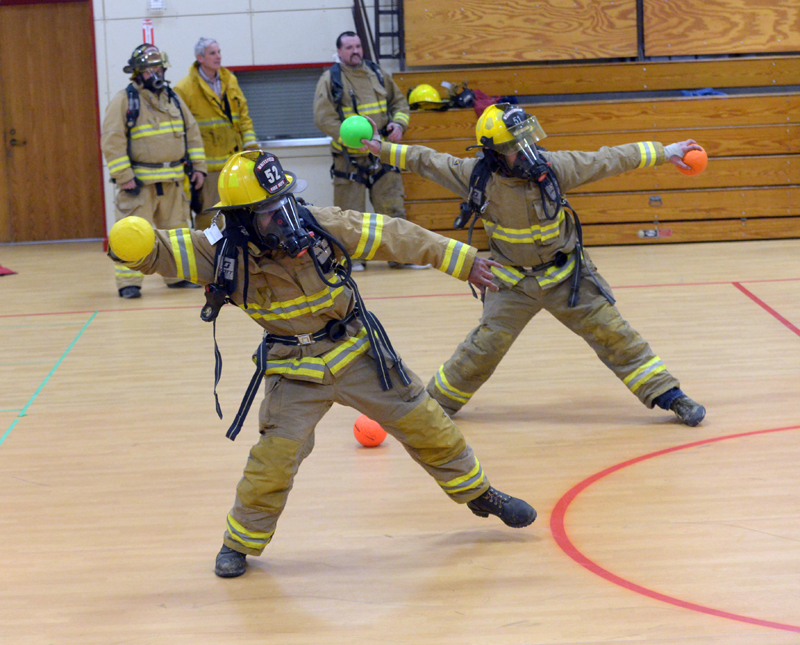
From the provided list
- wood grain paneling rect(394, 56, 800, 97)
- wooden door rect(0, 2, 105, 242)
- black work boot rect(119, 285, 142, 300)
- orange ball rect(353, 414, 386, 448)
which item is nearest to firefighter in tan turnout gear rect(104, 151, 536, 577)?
orange ball rect(353, 414, 386, 448)

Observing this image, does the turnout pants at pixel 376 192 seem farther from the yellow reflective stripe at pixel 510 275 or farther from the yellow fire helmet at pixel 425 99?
the yellow reflective stripe at pixel 510 275

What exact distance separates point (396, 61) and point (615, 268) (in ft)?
11.8

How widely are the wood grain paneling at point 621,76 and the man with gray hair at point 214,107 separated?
1754 mm

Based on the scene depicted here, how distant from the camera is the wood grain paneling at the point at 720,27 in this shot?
9.77 meters

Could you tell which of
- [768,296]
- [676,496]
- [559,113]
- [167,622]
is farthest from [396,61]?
[167,622]

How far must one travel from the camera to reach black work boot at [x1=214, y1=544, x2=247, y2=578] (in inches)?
133

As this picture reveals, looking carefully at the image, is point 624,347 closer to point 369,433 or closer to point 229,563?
point 369,433

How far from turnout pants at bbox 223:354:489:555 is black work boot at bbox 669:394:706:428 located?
169 centimetres

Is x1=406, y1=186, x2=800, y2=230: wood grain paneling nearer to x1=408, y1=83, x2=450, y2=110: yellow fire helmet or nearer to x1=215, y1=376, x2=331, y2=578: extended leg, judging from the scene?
x1=408, y1=83, x2=450, y2=110: yellow fire helmet

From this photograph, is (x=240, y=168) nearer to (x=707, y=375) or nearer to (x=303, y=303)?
(x=303, y=303)

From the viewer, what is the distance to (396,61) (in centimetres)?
1048

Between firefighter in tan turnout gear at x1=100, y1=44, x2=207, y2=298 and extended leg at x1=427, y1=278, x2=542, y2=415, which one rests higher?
firefighter in tan turnout gear at x1=100, y1=44, x2=207, y2=298

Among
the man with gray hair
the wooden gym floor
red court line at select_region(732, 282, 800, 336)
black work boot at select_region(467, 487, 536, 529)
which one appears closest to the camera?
the wooden gym floor

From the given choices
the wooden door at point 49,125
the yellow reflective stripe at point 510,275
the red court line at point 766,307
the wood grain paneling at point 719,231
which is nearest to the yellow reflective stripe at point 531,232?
the yellow reflective stripe at point 510,275
